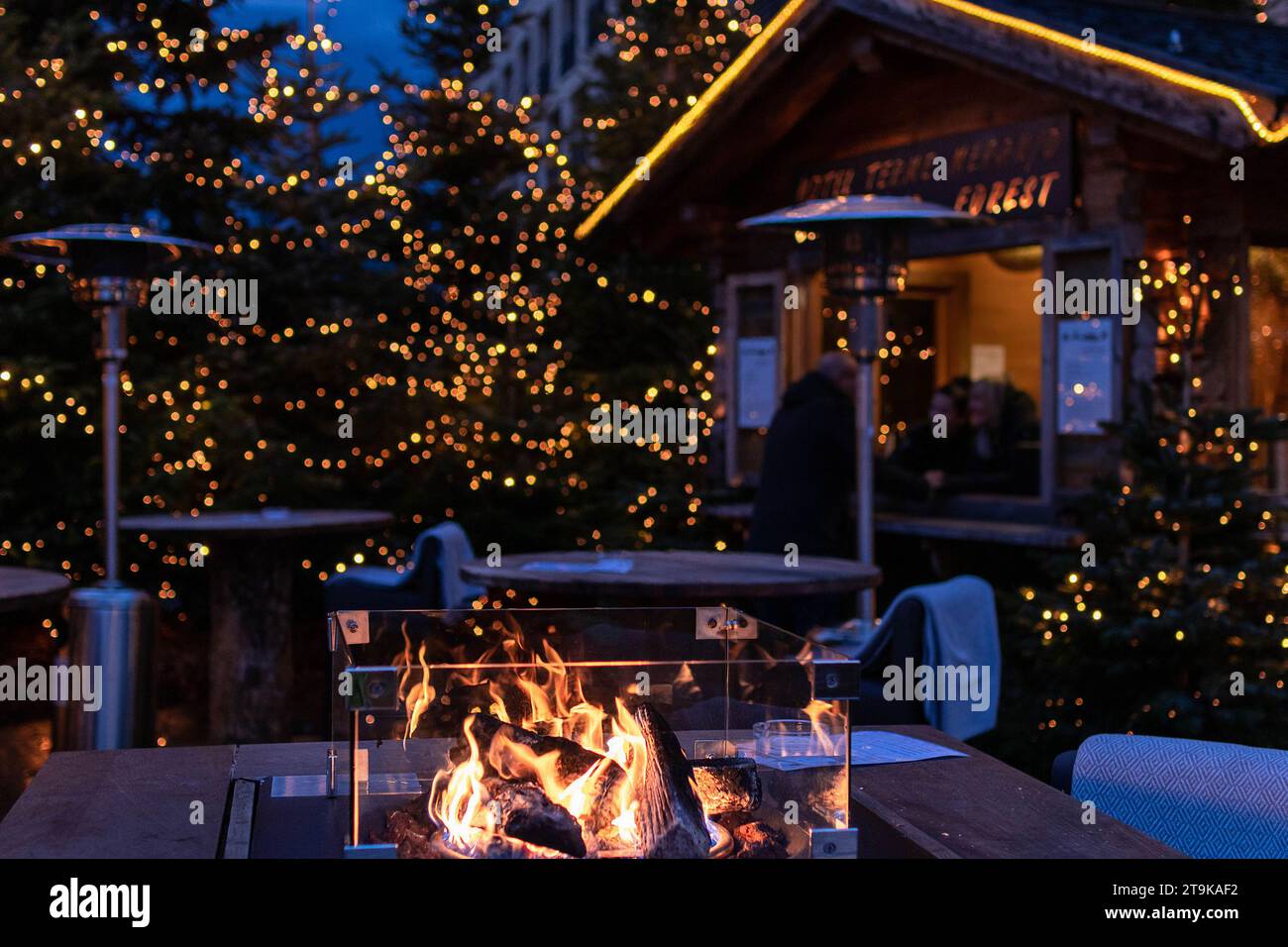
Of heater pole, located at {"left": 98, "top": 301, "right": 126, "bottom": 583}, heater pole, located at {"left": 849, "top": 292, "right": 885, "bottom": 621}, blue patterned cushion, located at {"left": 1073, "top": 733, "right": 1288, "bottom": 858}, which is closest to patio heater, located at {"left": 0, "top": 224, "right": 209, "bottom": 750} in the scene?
heater pole, located at {"left": 98, "top": 301, "right": 126, "bottom": 583}

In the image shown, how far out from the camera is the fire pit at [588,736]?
2.23m

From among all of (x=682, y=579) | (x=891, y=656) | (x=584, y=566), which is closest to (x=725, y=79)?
(x=584, y=566)

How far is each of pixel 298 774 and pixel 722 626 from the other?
83 centimetres

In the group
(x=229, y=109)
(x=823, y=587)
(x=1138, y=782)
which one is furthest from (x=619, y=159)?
(x=1138, y=782)

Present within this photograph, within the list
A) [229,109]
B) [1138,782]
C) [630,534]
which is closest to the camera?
[1138,782]

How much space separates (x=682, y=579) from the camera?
5.43 meters

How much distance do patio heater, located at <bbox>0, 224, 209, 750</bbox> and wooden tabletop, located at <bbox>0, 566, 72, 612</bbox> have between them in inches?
21.6

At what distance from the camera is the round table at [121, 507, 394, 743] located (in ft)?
25.9

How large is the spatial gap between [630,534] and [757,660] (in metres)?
8.47

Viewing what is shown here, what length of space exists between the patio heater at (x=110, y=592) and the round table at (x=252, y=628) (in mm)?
1361

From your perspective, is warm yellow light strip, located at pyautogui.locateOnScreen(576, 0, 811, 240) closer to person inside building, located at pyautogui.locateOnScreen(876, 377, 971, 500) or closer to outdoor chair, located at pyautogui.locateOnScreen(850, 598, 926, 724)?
person inside building, located at pyautogui.locateOnScreen(876, 377, 971, 500)

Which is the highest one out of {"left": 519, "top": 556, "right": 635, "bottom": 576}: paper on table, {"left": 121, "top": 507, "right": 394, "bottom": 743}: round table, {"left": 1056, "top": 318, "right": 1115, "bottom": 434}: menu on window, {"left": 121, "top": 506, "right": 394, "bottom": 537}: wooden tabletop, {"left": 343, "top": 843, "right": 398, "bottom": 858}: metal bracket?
{"left": 1056, "top": 318, "right": 1115, "bottom": 434}: menu on window

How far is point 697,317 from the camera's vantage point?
594 inches
